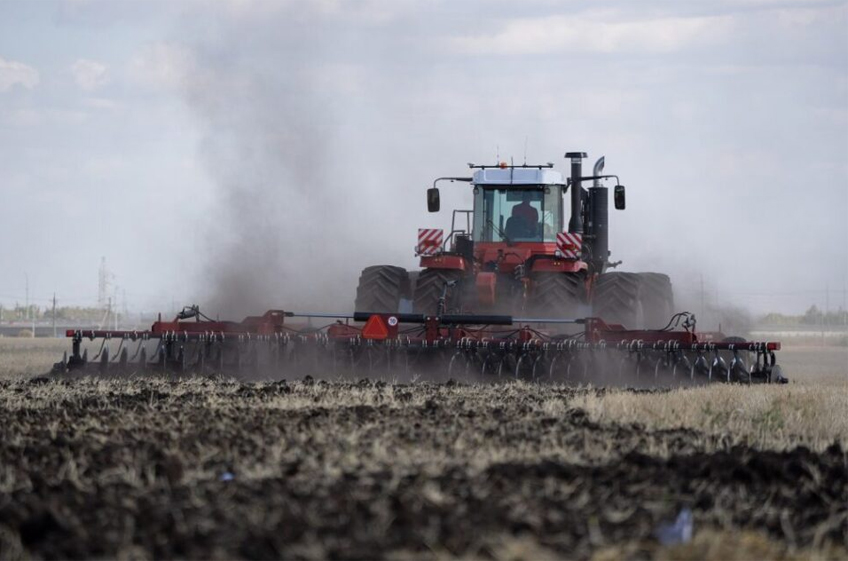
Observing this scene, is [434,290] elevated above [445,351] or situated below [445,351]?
above

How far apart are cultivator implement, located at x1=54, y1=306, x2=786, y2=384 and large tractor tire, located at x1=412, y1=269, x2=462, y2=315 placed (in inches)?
23.1

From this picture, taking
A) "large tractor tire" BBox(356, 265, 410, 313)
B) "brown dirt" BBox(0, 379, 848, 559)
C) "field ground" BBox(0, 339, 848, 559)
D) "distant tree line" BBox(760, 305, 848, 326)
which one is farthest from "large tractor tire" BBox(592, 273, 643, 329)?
"distant tree line" BBox(760, 305, 848, 326)

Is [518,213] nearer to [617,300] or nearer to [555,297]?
[555,297]

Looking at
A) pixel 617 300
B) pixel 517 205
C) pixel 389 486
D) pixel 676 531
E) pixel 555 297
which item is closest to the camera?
pixel 676 531

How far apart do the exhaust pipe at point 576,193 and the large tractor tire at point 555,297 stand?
1313 mm

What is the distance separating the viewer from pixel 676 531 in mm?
6219

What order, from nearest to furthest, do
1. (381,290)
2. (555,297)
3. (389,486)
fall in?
(389,486) < (555,297) < (381,290)

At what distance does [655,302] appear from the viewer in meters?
21.0

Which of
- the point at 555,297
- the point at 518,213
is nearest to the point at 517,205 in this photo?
the point at 518,213

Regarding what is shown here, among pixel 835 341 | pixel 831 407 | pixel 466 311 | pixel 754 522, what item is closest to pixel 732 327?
pixel 466 311

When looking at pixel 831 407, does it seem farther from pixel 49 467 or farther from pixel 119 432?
pixel 49 467

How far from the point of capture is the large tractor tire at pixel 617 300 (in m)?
19.5

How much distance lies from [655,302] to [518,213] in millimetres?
2511

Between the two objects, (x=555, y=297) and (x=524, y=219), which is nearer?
(x=555, y=297)
